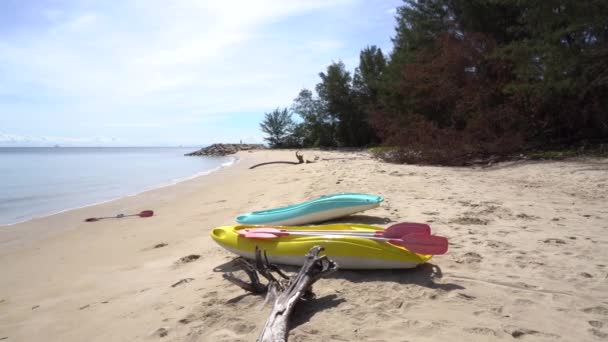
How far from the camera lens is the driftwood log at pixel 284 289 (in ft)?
6.57

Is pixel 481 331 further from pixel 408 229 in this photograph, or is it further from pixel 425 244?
pixel 408 229

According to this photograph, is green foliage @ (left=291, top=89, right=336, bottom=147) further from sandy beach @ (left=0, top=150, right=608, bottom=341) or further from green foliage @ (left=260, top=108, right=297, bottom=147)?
sandy beach @ (left=0, top=150, right=608, bottom=341)

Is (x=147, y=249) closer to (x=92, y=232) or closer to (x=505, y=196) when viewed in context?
(x=92, y=232)

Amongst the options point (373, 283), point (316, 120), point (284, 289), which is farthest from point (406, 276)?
point (316, 120)

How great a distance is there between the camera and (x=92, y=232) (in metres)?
6.06

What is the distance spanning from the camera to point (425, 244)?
112 inches

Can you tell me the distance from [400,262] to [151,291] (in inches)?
82.7

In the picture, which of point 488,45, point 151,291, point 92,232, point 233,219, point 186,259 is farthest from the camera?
point 488,45

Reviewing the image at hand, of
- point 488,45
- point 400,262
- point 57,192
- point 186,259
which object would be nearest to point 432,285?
point 400,262

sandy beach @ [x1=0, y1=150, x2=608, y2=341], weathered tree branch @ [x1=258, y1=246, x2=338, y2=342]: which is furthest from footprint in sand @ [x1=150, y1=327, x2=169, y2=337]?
weathered tree branch @ [x1=258, y1=246, x2=338, y2=342]

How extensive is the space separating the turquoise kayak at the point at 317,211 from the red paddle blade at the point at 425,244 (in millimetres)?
1757

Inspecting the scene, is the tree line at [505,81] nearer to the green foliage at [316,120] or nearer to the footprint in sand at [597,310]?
the footprint in sand at [597,310]

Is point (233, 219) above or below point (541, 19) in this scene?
below

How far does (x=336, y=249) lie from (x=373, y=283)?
0.43 m
